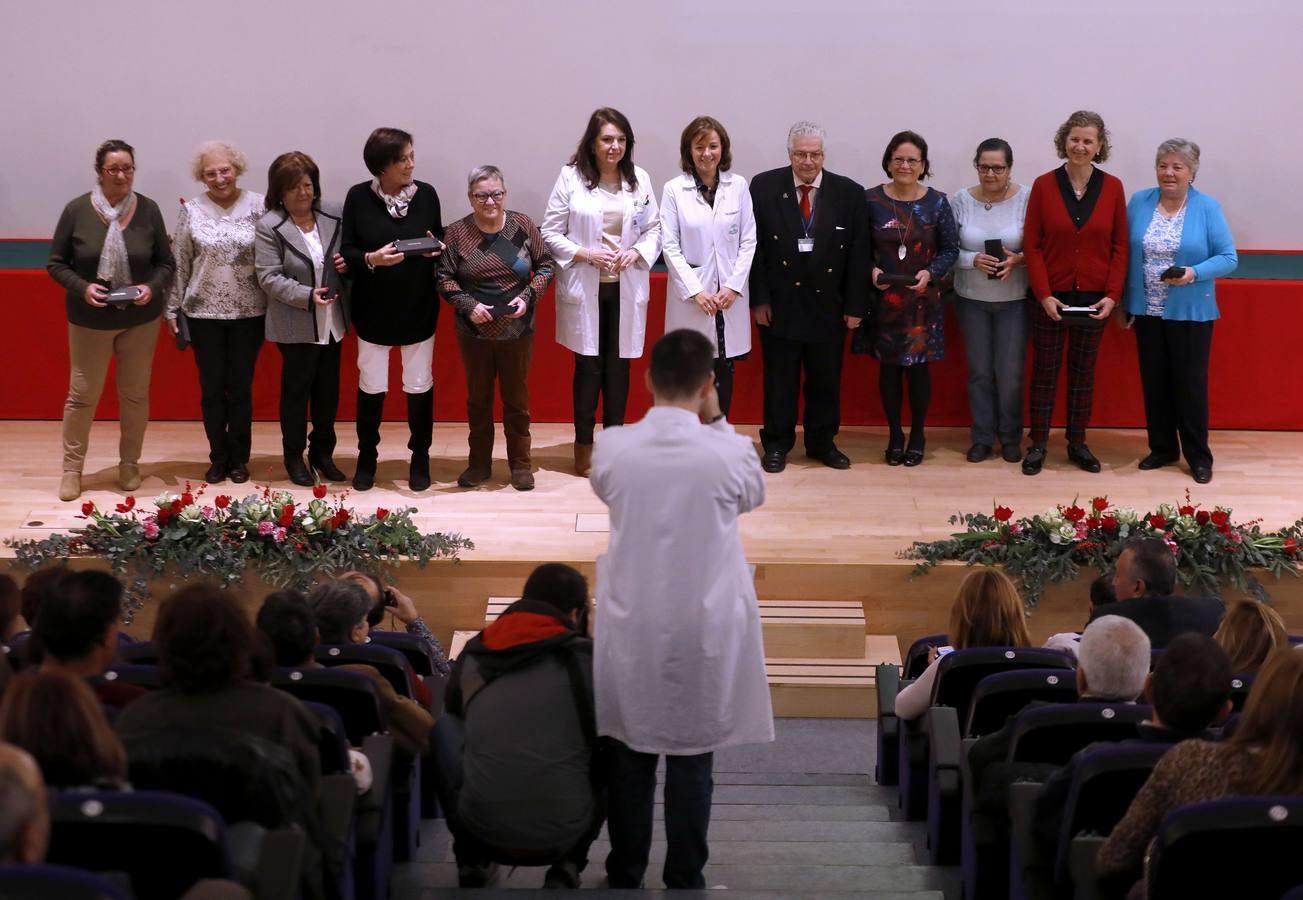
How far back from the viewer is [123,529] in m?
5.71

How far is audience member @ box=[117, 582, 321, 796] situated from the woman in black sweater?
3266mm

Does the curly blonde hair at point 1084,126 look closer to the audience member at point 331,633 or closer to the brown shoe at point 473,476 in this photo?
the brown shoe at point 473,476

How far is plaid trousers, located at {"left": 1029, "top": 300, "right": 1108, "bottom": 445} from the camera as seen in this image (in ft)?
22.1

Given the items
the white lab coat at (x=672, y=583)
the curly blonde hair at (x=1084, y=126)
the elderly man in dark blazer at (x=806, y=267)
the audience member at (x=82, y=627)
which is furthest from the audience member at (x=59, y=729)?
the curly blonde hair at (x=1084, y=126)

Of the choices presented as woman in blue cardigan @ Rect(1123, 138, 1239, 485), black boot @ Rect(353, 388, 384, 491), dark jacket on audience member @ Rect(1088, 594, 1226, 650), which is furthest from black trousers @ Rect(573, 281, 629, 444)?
dark jacket on audience member @ Rect(1088, 594, 1226, 650)

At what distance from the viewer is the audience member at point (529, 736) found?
351 centimetres

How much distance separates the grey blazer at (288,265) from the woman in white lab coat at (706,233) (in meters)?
1.32

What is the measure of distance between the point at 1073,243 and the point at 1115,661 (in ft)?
11.2

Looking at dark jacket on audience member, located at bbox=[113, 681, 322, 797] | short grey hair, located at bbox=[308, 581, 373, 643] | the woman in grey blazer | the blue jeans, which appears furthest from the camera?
the blue jeans

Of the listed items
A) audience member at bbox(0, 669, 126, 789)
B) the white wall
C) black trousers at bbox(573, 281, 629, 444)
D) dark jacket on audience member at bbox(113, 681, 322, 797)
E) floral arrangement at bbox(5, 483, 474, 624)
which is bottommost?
floral arrangement at bbox(5, 483, 474, 624)

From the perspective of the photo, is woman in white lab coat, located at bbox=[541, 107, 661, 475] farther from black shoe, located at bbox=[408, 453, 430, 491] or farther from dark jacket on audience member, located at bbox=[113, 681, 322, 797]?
dark jacket on audience member, located at bbox=[113, 681, 322, 797]

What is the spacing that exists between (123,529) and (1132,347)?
4.35 meters

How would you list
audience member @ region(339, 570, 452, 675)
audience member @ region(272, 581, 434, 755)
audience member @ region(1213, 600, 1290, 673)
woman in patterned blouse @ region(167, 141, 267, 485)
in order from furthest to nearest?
woman in patterned blouse @ region(167, 141, 267, 485) < audience member @ region(339, 570, 452, 675) < audience member @ region(1213, 600, 1290, 673) < audience member @ region(272, 581, 434, 755)

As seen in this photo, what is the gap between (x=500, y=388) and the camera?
644 cm
